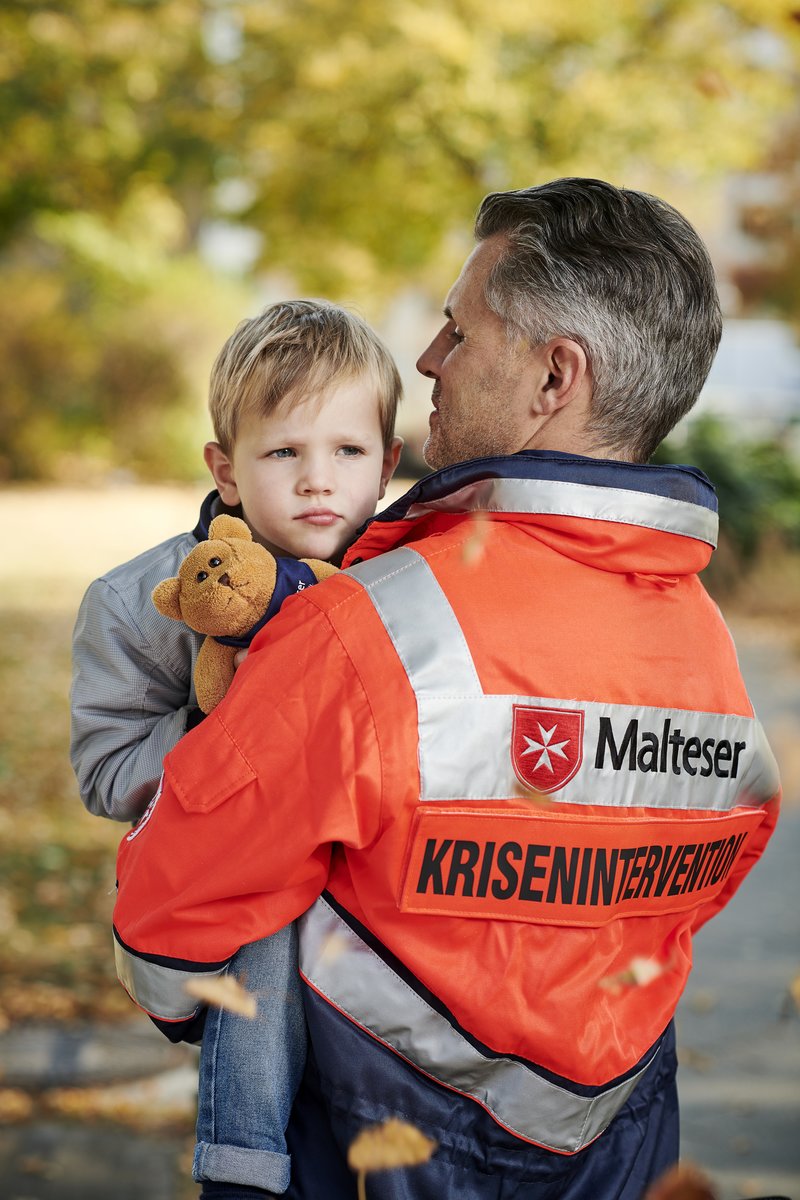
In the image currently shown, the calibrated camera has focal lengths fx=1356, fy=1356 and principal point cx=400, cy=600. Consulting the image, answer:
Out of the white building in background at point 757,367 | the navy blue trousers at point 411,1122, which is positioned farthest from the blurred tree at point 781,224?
the navy blue trousers at point 411,1122

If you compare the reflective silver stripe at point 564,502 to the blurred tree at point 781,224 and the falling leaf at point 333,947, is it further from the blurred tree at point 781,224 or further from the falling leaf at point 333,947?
the blurred tree at point 781,224

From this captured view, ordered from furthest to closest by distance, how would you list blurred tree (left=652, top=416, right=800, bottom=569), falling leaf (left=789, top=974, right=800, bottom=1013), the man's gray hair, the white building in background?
the white building in background → blurred tree (left=652, top=416, right=800, bottom=569) → falling leaf (left=789, top=974, right=800, bottom=1013) → the man's gray hair

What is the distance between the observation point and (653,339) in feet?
6.76

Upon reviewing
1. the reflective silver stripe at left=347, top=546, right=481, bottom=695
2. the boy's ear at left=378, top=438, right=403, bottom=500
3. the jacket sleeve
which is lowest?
the jacket sleeve

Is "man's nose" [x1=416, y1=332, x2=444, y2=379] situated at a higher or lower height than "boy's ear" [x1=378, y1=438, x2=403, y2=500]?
higher

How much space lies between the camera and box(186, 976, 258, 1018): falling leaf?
1848 mm

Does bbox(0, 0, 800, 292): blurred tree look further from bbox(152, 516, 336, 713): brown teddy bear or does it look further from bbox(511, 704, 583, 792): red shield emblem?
bbox(511, 704, 583, 792): red shield emblem

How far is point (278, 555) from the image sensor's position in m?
2.40

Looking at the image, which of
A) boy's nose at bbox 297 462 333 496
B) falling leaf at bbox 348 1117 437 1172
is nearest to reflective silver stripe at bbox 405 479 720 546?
boy's nose at bbox 297 462 333 496

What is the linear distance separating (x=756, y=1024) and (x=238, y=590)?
11.2ft

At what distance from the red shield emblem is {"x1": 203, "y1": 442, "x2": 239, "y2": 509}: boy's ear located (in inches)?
33.9

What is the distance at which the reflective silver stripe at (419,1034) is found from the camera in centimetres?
181

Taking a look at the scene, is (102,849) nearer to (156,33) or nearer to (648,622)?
(648,622)

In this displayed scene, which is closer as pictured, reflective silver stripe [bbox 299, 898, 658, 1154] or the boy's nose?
reflective silver stripe [bbox 299, 898, 658, 1154]
